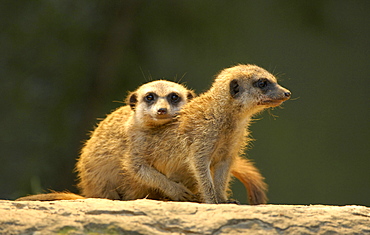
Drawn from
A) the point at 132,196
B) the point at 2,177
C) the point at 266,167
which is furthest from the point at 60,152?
the point at 132,196

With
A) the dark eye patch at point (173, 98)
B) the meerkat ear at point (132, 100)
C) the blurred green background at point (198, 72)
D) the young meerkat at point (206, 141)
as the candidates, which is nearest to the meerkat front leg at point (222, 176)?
the young meerkat at point (206, 141)

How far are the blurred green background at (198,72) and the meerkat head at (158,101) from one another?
1.67m

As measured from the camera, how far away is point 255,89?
245 cm

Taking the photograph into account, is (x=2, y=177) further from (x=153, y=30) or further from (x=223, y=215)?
(x=223, y=215)

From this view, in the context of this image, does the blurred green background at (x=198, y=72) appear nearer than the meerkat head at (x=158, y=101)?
No

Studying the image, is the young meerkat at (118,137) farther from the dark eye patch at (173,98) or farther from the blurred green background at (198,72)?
the blurred green background at (198,72)

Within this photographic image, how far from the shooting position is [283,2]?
15.3 ft

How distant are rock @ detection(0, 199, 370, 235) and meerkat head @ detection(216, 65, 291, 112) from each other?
0.57 metres

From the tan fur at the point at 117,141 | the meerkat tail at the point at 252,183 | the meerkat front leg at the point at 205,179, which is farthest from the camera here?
the meerkat tail at the point at 252,183

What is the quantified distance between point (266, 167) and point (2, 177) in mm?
2420

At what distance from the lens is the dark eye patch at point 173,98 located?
111 inches

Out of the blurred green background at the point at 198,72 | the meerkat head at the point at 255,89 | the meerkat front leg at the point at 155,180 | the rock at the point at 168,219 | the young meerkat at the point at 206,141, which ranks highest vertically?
the blurred green background at the point at 198,72

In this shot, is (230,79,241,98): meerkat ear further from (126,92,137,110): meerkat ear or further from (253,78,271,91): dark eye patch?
(126,92,137,110): meerkat ear

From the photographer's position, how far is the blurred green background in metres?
4.59
